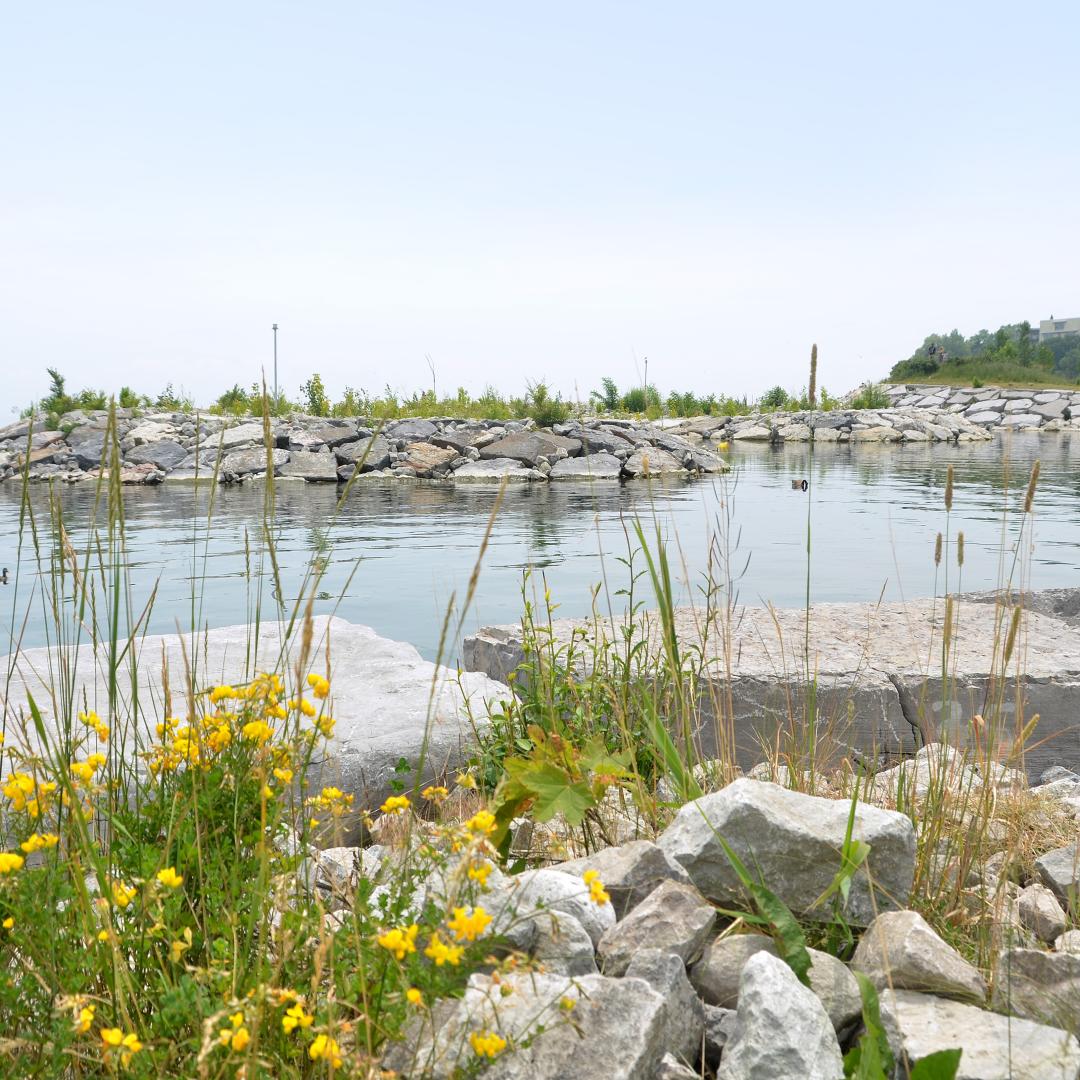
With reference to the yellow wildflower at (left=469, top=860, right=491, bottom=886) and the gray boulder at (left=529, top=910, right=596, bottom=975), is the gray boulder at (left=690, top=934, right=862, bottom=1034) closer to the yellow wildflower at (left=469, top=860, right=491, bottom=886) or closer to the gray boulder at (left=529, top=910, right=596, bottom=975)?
the gray boulder at (left=529, top=910, right=596, bottom=975)

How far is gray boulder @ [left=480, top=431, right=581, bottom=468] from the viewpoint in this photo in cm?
1758

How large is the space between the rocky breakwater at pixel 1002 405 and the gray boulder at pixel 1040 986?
32.4 meters

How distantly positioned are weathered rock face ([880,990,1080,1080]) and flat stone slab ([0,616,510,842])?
4.41 ft

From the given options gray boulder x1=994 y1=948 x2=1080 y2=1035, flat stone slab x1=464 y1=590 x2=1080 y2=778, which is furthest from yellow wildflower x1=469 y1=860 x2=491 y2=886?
flat stone slab x1=464 y1=590 x2=1080 y2=778

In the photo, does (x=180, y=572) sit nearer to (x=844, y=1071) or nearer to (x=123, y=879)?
(x=123, y=879)

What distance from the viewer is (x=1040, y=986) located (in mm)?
1756

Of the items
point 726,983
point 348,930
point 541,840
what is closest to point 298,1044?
point 348,930

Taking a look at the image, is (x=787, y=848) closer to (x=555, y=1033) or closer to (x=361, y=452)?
(x=555, y=1033)

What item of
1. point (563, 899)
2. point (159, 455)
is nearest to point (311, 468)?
point (159, 455)

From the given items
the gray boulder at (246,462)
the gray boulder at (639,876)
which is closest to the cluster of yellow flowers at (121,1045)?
the gray boulder at (639,876)

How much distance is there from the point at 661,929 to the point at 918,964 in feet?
1.49

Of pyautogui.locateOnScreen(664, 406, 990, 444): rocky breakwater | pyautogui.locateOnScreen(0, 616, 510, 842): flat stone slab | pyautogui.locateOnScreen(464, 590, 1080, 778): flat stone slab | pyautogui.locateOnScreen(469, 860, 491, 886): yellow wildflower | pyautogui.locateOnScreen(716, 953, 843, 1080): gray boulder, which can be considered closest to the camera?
pyautogui.locateOnScreen(469, 860, 491, 886): yellow wildflower

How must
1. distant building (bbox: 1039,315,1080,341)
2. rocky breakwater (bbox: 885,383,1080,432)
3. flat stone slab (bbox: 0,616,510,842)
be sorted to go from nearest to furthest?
flat stone slab (bbox: 0,616,510,842), rocky breakwater (bbox: 885,383,1080,432), distant building (bbox: 1039,315,1080,341)

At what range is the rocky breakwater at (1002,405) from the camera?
1321 inches
